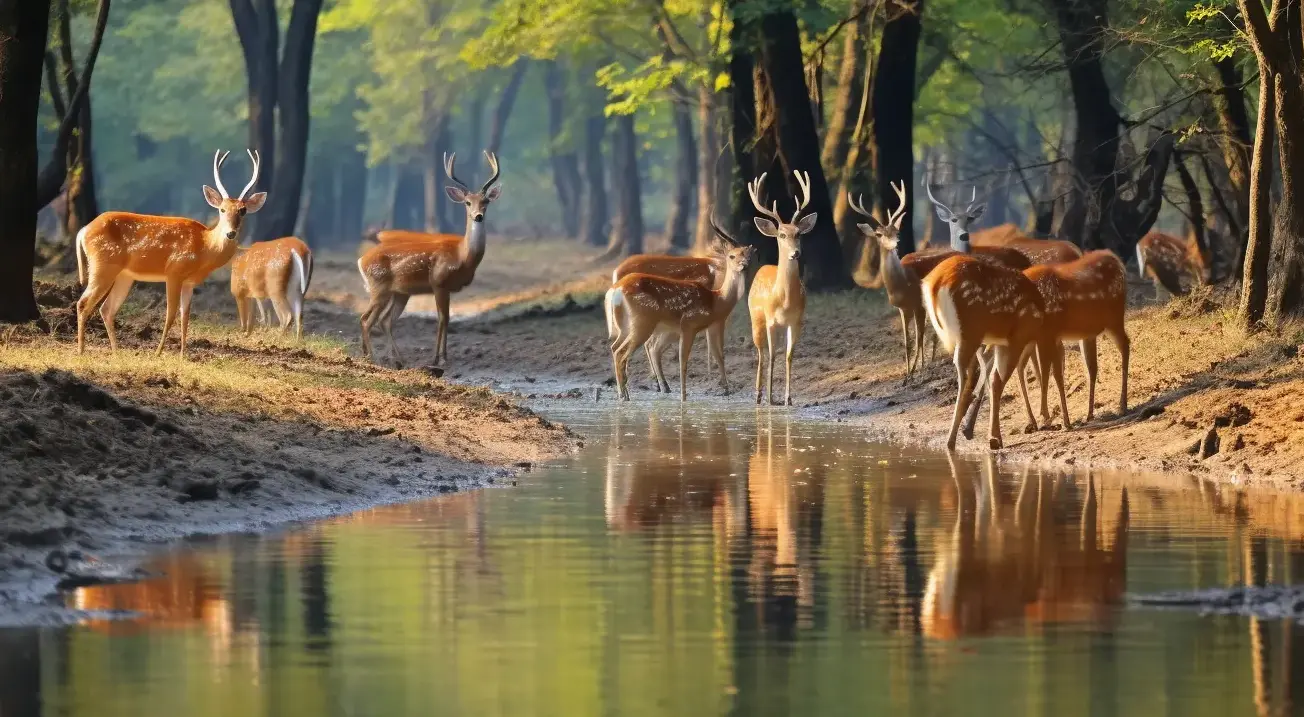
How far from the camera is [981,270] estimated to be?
1664cm

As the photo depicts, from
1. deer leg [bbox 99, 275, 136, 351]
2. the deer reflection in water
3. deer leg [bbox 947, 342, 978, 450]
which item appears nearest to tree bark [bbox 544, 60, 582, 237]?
deer leg [bbox 99, 275, 136, 351]

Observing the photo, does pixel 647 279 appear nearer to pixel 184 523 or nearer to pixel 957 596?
pixel 184 523

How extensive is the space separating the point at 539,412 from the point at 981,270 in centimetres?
584

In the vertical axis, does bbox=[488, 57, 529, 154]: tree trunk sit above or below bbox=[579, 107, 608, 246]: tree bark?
above

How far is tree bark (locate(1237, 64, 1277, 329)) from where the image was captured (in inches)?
731

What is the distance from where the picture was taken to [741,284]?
24.5 meters

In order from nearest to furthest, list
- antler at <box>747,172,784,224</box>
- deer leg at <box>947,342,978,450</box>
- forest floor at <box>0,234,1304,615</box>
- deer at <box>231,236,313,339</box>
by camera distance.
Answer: forest floor at <box>0,234,1304,615</box>, deer leg at <box>947,342,978,450</box>, antler at <box>747,172,784,224</box>, deer at <box>231,236,313,339</box>

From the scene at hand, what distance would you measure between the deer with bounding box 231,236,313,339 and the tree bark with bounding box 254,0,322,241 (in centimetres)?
1346

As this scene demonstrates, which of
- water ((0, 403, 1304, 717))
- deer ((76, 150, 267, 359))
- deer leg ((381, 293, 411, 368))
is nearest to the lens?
water ((0, 403, 1304, 717))

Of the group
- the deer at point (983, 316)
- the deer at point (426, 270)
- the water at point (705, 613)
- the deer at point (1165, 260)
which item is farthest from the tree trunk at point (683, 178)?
the water at point (705, 613)

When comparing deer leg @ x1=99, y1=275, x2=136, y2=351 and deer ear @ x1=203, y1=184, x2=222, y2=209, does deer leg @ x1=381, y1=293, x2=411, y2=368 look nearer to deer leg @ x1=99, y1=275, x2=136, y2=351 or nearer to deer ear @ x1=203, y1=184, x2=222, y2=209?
deer ear @ x1=203, y1=184, x2=222, y2=209

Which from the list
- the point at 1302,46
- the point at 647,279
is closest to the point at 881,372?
the point at 647,279

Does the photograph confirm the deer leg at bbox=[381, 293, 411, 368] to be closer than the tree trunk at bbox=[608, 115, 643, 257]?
Yes

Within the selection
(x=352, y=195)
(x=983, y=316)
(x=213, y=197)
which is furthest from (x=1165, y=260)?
(x=352, y=195)
